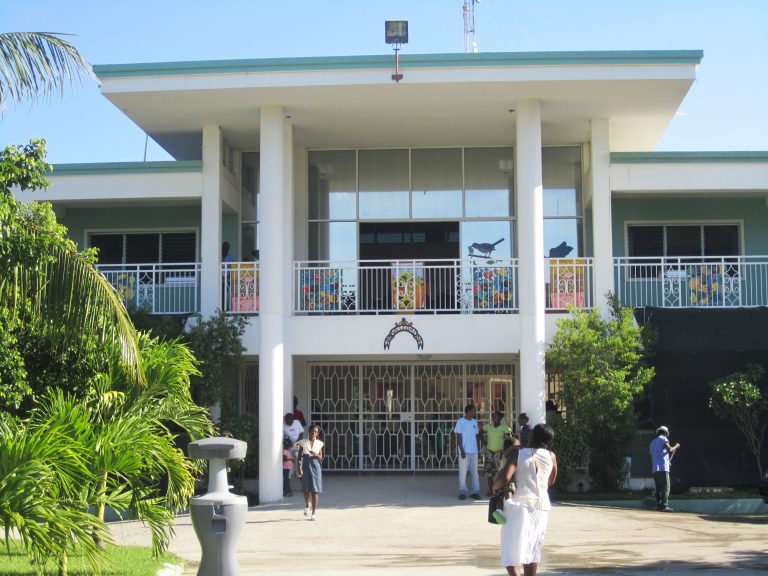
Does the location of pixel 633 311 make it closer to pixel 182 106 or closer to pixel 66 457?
pixel 182 106

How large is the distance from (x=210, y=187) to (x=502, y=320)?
235 inches

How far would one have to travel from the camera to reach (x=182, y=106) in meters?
17.0

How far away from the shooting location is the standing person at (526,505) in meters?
8.08

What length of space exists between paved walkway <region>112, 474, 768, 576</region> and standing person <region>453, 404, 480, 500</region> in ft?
0.91

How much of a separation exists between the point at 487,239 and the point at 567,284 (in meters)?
2.70

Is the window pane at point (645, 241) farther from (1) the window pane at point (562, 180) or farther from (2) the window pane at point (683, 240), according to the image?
(1) the window pane at point (562, 180)

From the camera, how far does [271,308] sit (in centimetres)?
1652

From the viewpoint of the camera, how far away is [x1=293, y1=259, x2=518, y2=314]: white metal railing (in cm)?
1733

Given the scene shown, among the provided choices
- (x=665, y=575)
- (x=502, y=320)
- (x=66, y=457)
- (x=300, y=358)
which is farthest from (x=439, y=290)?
(x=66, y=457)

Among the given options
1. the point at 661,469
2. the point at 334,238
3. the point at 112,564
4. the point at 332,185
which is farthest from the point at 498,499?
the point at 332,185

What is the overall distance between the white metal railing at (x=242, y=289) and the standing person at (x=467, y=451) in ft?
14.4

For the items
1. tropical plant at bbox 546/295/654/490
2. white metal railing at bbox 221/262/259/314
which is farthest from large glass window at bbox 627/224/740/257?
white metal railing at bbox 221/262/259/314

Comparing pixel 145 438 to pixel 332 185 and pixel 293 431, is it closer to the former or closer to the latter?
pixel 293 431

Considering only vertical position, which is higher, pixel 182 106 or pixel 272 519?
pixel 182 106
